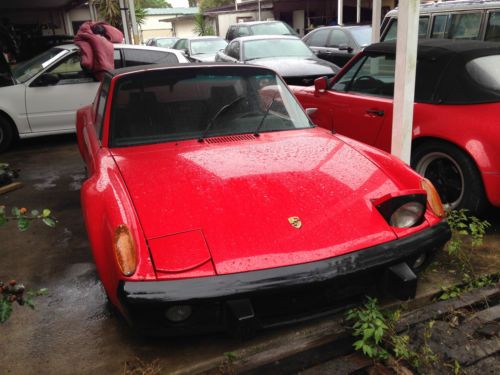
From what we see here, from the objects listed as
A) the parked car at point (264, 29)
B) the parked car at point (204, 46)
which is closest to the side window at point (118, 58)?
the parked car at point (204, 46)

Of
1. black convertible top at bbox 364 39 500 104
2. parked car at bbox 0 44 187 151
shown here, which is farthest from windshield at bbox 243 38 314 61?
black convertible top at bbox 364 39 500 104

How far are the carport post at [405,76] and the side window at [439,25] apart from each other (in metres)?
4.32

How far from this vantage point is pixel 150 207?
238 cm

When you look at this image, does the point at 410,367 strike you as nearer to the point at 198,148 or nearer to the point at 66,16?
the point at 198,148

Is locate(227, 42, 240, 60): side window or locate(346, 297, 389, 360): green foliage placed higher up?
locate(227, 42, 240, 60): side window

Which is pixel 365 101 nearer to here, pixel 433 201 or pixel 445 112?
pixel 445 112

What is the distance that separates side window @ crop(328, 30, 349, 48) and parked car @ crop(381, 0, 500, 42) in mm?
3070

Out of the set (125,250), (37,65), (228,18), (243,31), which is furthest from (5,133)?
(228,18)

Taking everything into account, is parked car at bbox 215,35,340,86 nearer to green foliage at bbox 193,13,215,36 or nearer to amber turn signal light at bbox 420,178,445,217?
amber turn signal light at bbox 420,178,445,217

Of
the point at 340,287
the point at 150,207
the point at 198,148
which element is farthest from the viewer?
the point at 198,148

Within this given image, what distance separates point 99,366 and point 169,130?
1.63 m

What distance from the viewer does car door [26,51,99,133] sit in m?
6.56

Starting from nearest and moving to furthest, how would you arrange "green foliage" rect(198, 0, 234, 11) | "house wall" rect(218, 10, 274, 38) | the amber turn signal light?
the amber turn signal light, "house wall" rect(218, 10, 274, 38), "green foliage" rect(198, 0, 234, 11)

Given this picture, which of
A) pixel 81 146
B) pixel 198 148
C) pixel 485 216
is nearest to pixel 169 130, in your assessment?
pixel 198 148
